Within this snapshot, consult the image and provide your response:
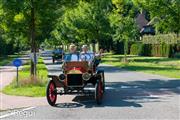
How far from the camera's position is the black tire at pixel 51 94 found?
13453 millimetres

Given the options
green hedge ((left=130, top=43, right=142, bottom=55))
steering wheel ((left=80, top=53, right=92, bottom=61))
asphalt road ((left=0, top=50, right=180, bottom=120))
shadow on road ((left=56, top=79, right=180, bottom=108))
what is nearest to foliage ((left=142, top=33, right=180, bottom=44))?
green hedge ((left=130, top=43, right=142, bottom=55))

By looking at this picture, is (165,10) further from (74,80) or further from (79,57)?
(74,80)

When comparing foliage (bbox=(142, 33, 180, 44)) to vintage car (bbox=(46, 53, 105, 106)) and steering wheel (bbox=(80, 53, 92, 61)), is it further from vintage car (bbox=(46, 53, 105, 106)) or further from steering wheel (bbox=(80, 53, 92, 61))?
vintage car (bbox=(46, 53, 105, 106))

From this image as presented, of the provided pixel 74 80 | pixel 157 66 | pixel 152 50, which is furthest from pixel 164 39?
pixel 74 80

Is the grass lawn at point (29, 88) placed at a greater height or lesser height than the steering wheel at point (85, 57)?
lesser

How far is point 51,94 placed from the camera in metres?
13.8

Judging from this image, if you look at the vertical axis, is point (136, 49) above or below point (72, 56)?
above

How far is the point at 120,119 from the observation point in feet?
35.3

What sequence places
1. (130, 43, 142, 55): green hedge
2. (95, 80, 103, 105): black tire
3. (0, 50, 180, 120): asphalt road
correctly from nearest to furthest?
1. (0, 50, 180, 120): asphalt road
2. (95, 80, 103, 105): black tire
3. (130, 43, 142, 55): green hedge

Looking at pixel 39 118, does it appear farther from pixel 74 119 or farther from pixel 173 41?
pixel 173 41

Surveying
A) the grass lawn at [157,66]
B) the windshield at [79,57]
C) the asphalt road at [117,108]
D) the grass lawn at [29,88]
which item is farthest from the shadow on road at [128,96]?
the grass lawn at [157,66]

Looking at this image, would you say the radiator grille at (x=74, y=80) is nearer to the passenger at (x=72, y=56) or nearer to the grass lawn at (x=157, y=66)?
the passenger at (x=72, y=56)

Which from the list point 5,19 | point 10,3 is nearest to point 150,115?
point 10,3

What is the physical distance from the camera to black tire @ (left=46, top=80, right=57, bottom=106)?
13453 millimetres
